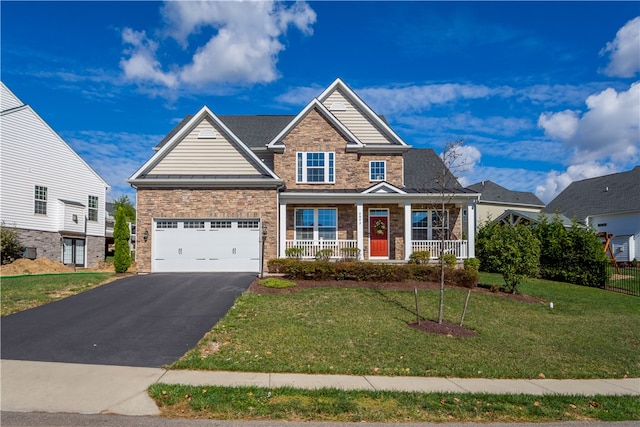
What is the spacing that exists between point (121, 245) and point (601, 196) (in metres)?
36.2

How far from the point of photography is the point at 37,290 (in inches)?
563

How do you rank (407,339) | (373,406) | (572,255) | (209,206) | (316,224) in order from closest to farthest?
(373,406) → (407,339) → (209,206) → (316,224) → (572,255)

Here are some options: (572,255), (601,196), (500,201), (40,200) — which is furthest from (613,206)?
(40,200)

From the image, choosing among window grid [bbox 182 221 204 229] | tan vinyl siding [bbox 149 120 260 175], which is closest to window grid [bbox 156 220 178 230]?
window grid [bbox 182 221 204 229]

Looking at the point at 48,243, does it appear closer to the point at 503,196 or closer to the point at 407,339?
the point at 407,339

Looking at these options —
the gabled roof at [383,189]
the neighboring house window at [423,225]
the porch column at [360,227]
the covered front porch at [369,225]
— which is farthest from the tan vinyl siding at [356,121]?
the porch column at [360,227]

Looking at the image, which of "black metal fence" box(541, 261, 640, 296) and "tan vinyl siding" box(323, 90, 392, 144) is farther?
"tan vinyl siding" box(323, 90, 392, 144)

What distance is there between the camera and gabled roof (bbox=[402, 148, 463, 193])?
22.5 metres

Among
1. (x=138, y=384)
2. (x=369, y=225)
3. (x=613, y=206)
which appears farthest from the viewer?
(x=613, y=206)

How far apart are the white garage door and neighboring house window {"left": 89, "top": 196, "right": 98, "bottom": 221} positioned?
43.6ft

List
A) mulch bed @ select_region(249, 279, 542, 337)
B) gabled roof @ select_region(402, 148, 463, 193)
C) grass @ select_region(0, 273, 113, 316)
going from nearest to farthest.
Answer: grass @ select_region(0, 273, 113, 316) → mulch bed @ select_region(249, 279, 542, 337) → gabled roof @ select_region(402, 148, 463, 193)

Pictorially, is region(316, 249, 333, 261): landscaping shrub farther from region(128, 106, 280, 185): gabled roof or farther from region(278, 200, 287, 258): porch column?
region(128, 106, 280, 185): gabled roof

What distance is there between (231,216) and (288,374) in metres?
12.8

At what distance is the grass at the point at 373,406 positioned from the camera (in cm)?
599
